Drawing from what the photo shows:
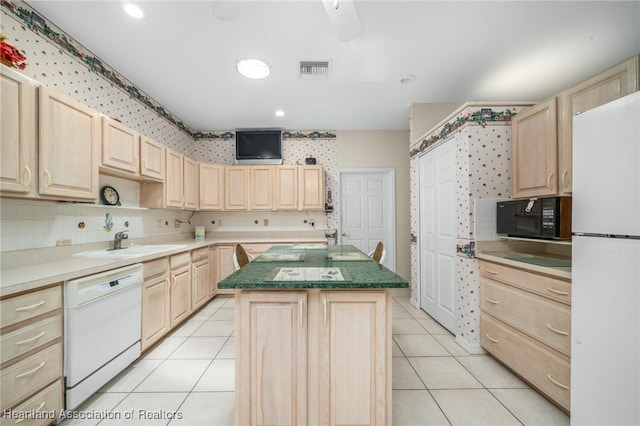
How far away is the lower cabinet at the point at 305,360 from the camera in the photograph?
1.31m

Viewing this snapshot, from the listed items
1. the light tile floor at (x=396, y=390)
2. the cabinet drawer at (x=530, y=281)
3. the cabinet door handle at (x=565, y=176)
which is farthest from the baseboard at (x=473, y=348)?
the cabinet door handle at (x=565, y=176)

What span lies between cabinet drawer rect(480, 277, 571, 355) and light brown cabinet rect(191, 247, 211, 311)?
3.21m

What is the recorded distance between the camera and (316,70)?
2.60 meters

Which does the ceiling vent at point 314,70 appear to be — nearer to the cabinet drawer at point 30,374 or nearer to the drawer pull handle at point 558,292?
the drawer pull handle at point 558,292

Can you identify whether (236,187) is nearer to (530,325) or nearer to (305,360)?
(305,360)

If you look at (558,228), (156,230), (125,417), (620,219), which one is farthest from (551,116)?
(156,230)

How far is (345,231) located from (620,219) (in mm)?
3542

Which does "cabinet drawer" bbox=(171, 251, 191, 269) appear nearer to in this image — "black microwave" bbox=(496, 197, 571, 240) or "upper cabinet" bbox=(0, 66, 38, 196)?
"upper cabinet" bbox=(0, 66, 38, 196)

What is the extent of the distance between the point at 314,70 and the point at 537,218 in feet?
7.89

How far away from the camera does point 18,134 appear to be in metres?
1.52

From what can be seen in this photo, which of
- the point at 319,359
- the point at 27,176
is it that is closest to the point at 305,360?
the point at 319,359

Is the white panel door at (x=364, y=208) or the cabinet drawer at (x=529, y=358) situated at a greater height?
the white panel door at (x=364, y=208)

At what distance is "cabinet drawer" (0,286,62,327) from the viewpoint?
121 centimetres

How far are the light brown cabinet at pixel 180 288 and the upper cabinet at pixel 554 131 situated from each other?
3.50 meters
